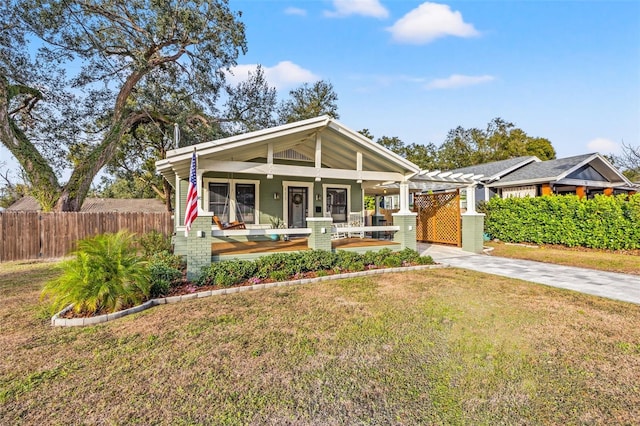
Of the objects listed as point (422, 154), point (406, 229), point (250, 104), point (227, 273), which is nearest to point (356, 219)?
point (406, 229)

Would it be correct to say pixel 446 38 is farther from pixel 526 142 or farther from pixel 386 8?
pixel 526 142

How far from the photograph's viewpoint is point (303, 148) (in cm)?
1081

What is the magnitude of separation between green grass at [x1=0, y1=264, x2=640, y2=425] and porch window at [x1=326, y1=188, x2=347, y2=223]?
698 centimetres

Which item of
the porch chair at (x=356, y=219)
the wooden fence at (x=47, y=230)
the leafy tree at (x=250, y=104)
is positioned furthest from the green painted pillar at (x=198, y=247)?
the leafy tree at (x=250, y=104)

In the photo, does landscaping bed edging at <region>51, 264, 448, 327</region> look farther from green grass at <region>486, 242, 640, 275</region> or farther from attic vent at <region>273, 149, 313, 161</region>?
attic vent at <region>273, 149, 313, 161</region>

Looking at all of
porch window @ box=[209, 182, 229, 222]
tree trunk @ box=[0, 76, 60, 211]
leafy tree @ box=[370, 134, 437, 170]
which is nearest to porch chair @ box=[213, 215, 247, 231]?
porch window @ box=[209, 182, 229, 222]

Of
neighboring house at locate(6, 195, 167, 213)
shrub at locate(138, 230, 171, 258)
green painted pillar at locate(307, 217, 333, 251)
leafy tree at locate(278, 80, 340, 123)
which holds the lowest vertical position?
shrub at locate(138, 230, 171, 258)

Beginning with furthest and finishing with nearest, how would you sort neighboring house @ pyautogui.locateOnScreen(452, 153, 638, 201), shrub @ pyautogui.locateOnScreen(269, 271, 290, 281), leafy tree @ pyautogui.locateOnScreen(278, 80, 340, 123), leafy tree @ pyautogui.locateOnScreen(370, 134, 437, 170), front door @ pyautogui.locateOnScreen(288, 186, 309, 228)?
leafy tree @ pyautogui.locateOnScreen(370, 134, 437, 170) → leafy tree @ pyautogui.locateOnScreen(278, 80, 340, 123) → neighboring house @ pyautogui.locateOnScreen(452, 153, 638, 201) → front door @ pyautogui.locateOnScreen(288, 186, 309, 228) → shrub @ pyautogui.locateOnScreen(269, 271, 290, 281)

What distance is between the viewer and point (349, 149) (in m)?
9.64

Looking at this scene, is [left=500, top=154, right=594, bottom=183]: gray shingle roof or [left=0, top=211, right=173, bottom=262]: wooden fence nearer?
[left=0, top=211, right=173, bottom=262]: wooden fence

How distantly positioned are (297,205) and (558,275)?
8000 millimetres

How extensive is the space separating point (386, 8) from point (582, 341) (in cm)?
1127

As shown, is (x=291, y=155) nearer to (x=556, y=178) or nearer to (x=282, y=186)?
(x=282, y=186)

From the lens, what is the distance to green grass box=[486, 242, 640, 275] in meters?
8.38
